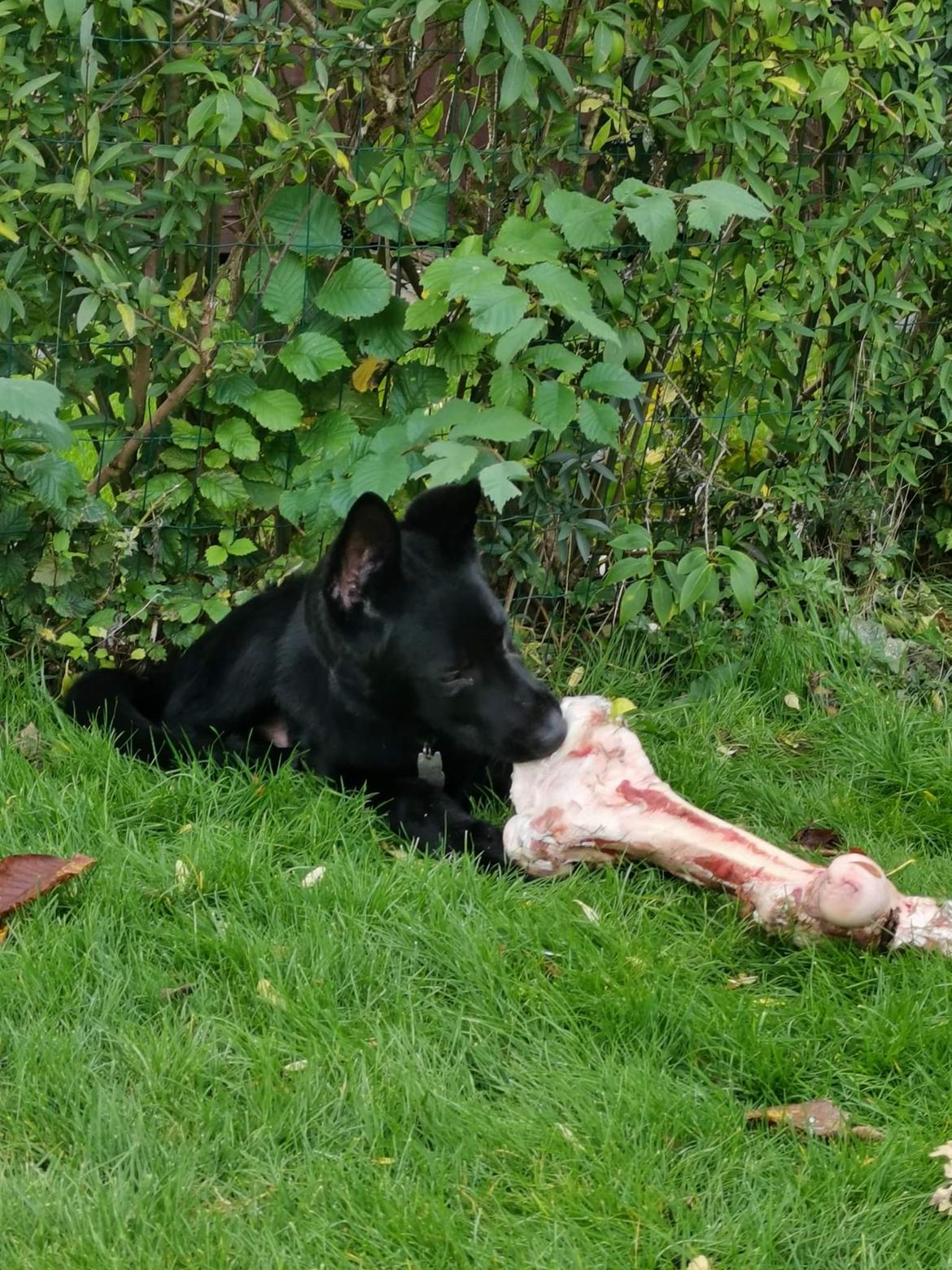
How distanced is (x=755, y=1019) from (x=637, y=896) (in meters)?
0.51

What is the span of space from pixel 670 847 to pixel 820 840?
2.21 ft

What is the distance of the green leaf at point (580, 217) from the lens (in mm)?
3703

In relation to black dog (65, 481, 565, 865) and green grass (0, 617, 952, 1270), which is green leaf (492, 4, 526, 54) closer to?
black dog (65, 481, 565, 865)

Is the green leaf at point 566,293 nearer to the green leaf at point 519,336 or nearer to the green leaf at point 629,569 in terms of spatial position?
the green leaf at point 519,336

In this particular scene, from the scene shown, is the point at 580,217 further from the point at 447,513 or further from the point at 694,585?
the point at 694,585

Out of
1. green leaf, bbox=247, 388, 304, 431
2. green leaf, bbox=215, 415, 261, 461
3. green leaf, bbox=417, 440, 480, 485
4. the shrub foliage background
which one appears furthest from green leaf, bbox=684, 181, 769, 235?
green leaf, bbox=215, 415, 261, 461

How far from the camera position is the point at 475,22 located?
11.5ft

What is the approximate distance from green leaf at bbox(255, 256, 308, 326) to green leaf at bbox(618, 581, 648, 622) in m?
1.27

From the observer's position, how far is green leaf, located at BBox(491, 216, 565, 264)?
367 centimetres

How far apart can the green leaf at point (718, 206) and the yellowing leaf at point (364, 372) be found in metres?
1.05

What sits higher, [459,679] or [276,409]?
[276,409]

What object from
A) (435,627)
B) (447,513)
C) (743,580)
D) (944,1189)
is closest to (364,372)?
(447,513)

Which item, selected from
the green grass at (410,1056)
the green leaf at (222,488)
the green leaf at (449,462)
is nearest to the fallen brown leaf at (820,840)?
the green grass at (410,1056)

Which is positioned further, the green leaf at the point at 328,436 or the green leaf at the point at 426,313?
the green leaf at the point at 328,436
